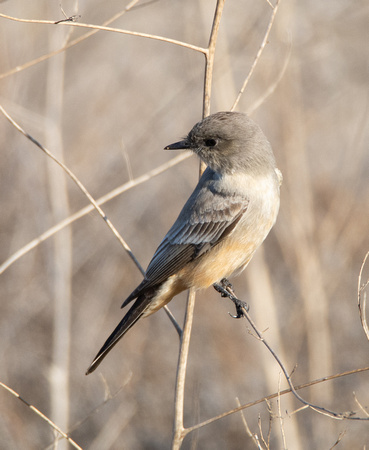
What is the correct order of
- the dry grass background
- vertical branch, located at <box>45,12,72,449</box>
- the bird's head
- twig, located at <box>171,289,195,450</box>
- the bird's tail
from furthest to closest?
the dry grass background → vertical branch, located at <box>45,12,72,449</box> → the bird's head → the bird's tail → twig, located at <box>171,289,195,450</box>

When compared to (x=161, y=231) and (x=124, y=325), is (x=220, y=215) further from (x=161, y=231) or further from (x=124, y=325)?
(x=161, y=231)

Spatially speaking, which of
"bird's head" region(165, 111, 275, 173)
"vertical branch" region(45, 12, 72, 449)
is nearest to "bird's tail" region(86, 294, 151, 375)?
"bird's head" region(165, 111, 275, 173)

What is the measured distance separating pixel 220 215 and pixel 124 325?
889mm

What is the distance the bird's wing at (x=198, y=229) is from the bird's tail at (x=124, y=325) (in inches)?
3.6

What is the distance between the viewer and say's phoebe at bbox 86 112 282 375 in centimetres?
375

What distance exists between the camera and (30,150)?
288 inches

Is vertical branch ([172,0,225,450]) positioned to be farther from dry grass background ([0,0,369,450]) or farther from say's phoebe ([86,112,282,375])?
dry grass background ([0,0,369,450])

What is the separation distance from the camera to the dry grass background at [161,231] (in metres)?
5.68

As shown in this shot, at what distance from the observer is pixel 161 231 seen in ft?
25.5

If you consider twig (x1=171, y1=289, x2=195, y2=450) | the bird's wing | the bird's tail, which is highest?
the bird's wing

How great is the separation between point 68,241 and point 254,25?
2.72 meters

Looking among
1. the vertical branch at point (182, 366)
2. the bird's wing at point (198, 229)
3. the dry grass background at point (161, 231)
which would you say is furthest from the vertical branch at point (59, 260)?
the vertical branch at point (182, 366)

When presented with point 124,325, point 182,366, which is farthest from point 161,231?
point 182,366

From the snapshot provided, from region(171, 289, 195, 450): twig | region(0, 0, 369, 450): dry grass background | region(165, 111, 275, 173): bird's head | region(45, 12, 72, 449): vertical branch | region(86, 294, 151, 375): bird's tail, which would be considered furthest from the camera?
region(0, 0, 369, 450): dry grass background
